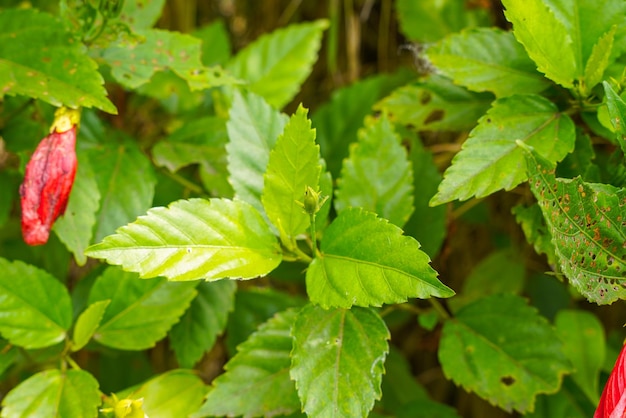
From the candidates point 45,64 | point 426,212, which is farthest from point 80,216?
point 426,212

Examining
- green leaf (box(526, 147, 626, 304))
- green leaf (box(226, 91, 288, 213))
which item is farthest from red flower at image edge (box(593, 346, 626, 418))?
green leaf (box(226, 91, 288, 213))

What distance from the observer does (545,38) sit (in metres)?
0.71

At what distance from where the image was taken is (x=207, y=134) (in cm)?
98

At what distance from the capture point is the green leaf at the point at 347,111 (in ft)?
4.01

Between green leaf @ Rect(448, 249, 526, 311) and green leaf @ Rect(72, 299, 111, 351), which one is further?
green leaf @ Rect(448, 249, 526, 311)

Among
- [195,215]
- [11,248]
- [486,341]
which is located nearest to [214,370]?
[11,248]

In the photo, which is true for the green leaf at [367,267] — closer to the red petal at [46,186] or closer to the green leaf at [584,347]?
the red petal at [46,186]

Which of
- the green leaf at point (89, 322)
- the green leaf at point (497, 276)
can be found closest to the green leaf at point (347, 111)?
the green leaf at point (497, 276)

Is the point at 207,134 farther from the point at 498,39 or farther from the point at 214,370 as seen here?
the point at 214,370

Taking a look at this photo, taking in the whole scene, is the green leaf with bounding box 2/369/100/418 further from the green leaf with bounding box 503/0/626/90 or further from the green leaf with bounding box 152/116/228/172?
the green leaf with bounding box 503/0/626/90

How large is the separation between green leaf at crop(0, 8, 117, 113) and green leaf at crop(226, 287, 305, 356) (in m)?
0.44

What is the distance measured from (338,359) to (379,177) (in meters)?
0.26

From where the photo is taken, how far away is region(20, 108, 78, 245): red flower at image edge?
0.74m

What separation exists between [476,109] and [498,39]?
97mm
